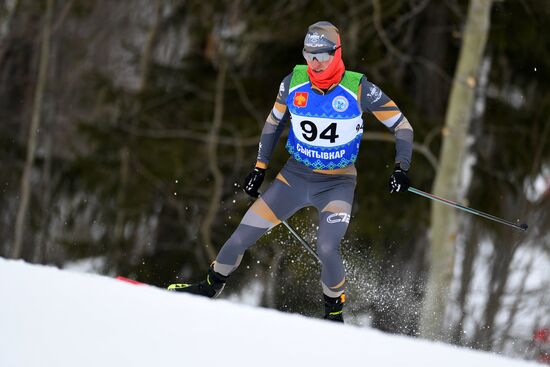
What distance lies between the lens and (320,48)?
19.5 feet

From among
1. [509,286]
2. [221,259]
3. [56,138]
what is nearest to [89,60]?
[56,138]

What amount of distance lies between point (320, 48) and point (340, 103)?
0.36 m

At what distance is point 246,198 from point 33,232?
549cm

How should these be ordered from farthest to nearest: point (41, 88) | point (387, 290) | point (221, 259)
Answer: point (41, 88) < point (387, 290) < point (221, 259)

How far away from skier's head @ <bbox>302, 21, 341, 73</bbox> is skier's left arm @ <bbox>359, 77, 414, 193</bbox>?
28cm

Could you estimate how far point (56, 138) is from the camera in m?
19.8

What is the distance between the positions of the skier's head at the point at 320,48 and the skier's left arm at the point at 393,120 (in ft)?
0.93

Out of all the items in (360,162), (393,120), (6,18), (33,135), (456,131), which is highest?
(393,120)

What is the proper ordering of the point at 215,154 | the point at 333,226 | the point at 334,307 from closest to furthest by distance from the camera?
the point at 333,226 < the point at 334,307 < the point at 215,154

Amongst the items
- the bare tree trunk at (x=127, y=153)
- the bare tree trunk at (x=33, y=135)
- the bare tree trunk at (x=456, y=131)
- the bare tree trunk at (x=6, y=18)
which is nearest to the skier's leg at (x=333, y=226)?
the bare tree trunk at (x=456, y=131)

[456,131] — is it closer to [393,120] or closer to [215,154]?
[215,154]

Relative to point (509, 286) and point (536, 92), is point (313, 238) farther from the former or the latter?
point (509, 286)

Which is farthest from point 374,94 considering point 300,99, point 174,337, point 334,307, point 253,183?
point 174,337

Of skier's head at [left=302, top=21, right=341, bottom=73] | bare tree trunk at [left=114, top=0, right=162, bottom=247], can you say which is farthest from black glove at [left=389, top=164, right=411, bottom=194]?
bare tree trunk at [left=114, top=0, right=162, bottom=247]
